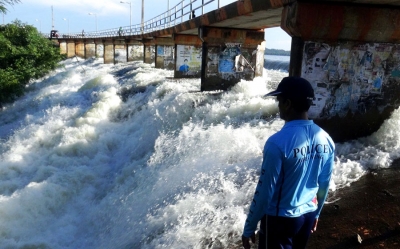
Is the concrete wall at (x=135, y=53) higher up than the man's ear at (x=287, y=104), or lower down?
higher up

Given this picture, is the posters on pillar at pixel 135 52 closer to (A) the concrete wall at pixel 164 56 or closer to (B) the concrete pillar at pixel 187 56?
(A) the concrete wall at pixel 164 56

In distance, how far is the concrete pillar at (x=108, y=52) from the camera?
4182cm

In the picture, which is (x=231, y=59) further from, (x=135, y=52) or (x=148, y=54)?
(x=135, y=52)

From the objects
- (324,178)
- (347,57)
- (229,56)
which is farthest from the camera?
(229,56)

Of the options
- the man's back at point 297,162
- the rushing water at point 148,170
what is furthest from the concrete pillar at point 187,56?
the man's back at point 297,162

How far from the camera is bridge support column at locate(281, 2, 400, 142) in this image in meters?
6.07

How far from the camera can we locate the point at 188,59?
2041 centimetres

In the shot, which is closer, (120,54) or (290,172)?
(290,172)

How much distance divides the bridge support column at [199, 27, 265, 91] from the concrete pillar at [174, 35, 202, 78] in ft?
20.0

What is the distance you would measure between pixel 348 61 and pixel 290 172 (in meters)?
5.05

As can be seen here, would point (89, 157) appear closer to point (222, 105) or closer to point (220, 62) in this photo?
point (222, 105)

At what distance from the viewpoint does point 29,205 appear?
713 cm

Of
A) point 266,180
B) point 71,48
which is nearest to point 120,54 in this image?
point 71,48

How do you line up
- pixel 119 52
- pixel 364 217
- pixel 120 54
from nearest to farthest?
pixel 364 217, pixel 119 52, pixel 120 54
